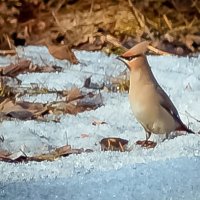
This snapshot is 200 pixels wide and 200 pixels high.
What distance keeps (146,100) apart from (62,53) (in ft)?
8.54

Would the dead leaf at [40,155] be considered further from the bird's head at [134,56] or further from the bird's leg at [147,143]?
the bird's head at [134,56]

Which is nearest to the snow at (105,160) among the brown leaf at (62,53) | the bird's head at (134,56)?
the bird's head at (134,56)

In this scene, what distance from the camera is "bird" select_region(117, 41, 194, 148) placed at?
450cm

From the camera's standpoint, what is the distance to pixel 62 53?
23.1 feet

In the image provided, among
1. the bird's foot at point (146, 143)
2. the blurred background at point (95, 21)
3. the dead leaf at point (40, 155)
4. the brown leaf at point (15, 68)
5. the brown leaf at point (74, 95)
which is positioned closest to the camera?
the dead leaf at point (40, 155)

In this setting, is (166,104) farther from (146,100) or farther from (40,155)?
(40,155)

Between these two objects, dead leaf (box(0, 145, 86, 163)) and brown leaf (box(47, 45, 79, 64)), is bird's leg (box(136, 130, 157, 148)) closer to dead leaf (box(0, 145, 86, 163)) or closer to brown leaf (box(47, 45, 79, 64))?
dead leaf (box(0, 145, 86, 163))

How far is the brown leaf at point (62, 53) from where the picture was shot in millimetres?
6926

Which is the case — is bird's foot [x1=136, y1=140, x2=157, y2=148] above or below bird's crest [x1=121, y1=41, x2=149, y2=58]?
below

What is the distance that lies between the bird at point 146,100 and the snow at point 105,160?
107 millimetres

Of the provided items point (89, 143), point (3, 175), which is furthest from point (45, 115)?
point (3, 175)

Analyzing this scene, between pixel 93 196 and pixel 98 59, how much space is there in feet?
11.7

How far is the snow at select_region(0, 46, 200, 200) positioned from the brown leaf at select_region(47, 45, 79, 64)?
738mm

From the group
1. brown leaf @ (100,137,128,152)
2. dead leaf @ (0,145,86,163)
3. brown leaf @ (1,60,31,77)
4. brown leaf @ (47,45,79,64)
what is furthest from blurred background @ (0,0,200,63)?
dead leaf @ (0,145,86,163)
